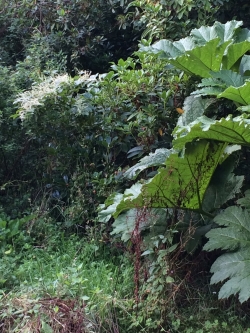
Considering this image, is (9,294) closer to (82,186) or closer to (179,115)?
(82,186)

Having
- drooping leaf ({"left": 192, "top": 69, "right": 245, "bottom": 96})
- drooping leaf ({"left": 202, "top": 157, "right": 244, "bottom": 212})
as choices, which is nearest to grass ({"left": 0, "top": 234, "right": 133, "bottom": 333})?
drooping leaf ({"left": 202, "top": 157, "right": 244, "bottom": 212})

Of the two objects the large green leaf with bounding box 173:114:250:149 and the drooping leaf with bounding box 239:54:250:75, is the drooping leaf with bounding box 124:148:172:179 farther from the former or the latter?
the drooping leaf with bounding box 239:54:250:75

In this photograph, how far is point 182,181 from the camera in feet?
12.2

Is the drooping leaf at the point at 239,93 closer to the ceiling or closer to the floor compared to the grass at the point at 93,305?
closer to the ceiling

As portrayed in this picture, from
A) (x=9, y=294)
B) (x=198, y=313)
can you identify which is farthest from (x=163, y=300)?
(x=9, y=294)

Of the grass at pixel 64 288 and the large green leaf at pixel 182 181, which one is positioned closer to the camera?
the grass at pixel 64 288

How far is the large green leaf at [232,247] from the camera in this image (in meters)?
3.29

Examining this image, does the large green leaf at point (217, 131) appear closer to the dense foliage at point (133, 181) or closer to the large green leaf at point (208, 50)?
the dense foliage at point (133, 181)

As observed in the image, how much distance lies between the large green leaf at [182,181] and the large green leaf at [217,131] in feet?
0.47

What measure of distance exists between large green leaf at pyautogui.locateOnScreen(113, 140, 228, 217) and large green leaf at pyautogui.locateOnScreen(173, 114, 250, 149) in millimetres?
143

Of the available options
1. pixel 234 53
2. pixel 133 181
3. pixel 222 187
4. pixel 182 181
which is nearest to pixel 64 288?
pixel 182 181

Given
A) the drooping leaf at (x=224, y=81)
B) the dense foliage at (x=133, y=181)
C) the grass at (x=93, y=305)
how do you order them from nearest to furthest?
the grass at (x=93, y=305) < the dense foliage at (x=133, y=181) < the drooping leaf at (x=224, y=81)

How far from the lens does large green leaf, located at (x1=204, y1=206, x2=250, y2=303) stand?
329 centimetres

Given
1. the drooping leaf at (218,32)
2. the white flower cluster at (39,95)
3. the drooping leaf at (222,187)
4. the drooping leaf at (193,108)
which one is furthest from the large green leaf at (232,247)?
the white flower cluster at (39,95)
